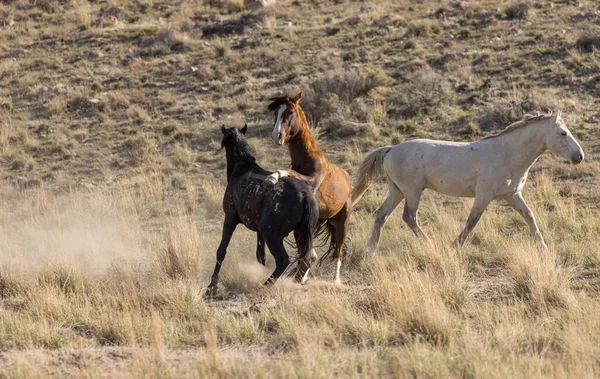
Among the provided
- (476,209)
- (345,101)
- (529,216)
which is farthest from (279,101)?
(345,101)

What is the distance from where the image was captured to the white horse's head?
383 inches

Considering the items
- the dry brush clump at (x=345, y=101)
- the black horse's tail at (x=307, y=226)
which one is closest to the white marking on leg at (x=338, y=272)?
the black horse's tail at (x=307, y=226)

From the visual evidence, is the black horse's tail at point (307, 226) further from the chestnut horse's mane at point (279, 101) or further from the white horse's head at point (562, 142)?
the white horse's head at point (562, 142)

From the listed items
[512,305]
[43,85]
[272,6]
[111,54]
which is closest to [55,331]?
[512,305]

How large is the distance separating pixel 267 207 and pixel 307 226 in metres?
0.49

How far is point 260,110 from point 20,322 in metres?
13.7

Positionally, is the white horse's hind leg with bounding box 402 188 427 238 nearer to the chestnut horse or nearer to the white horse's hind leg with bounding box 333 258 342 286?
the chestnut horse

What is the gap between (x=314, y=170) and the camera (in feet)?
29.1

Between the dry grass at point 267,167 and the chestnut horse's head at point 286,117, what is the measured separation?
5.39 feet

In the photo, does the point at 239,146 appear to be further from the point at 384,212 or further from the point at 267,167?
the point at 267,167

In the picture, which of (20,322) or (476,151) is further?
(476,151)

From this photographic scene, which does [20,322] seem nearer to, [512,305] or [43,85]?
[512,305]

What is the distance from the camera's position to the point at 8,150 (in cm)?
1850

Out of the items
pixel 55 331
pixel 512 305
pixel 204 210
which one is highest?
pixel 55 331
